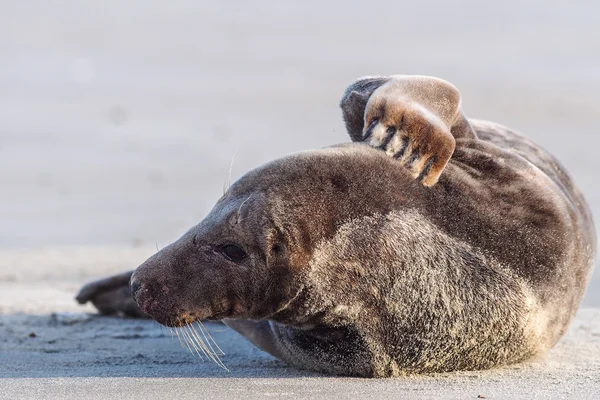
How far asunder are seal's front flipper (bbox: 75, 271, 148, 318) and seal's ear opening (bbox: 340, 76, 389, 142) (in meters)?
2.45

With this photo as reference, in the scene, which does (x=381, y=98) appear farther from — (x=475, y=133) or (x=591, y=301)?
(x=591, y=301)

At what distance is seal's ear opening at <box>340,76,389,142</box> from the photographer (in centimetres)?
630

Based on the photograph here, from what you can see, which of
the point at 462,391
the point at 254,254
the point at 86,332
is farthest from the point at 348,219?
the point at 86,332

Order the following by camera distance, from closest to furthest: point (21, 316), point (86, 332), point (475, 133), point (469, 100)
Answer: point (475, 133) < point (86, 332) < point (21, 316) < point (469, 100)

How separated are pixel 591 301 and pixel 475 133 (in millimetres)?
3110

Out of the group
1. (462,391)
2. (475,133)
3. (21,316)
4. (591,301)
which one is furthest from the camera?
(591,301)

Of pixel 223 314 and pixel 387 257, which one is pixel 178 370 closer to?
pixel 223 314

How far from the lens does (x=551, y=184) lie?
6.00m

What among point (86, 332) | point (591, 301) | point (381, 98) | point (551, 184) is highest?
point (381, 98)

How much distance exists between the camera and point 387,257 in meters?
5.34

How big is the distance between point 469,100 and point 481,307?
14556 mm

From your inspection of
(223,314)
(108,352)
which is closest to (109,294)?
(108,352)

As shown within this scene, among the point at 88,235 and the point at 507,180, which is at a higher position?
the point at 507,180

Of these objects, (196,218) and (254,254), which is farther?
(196,218)
